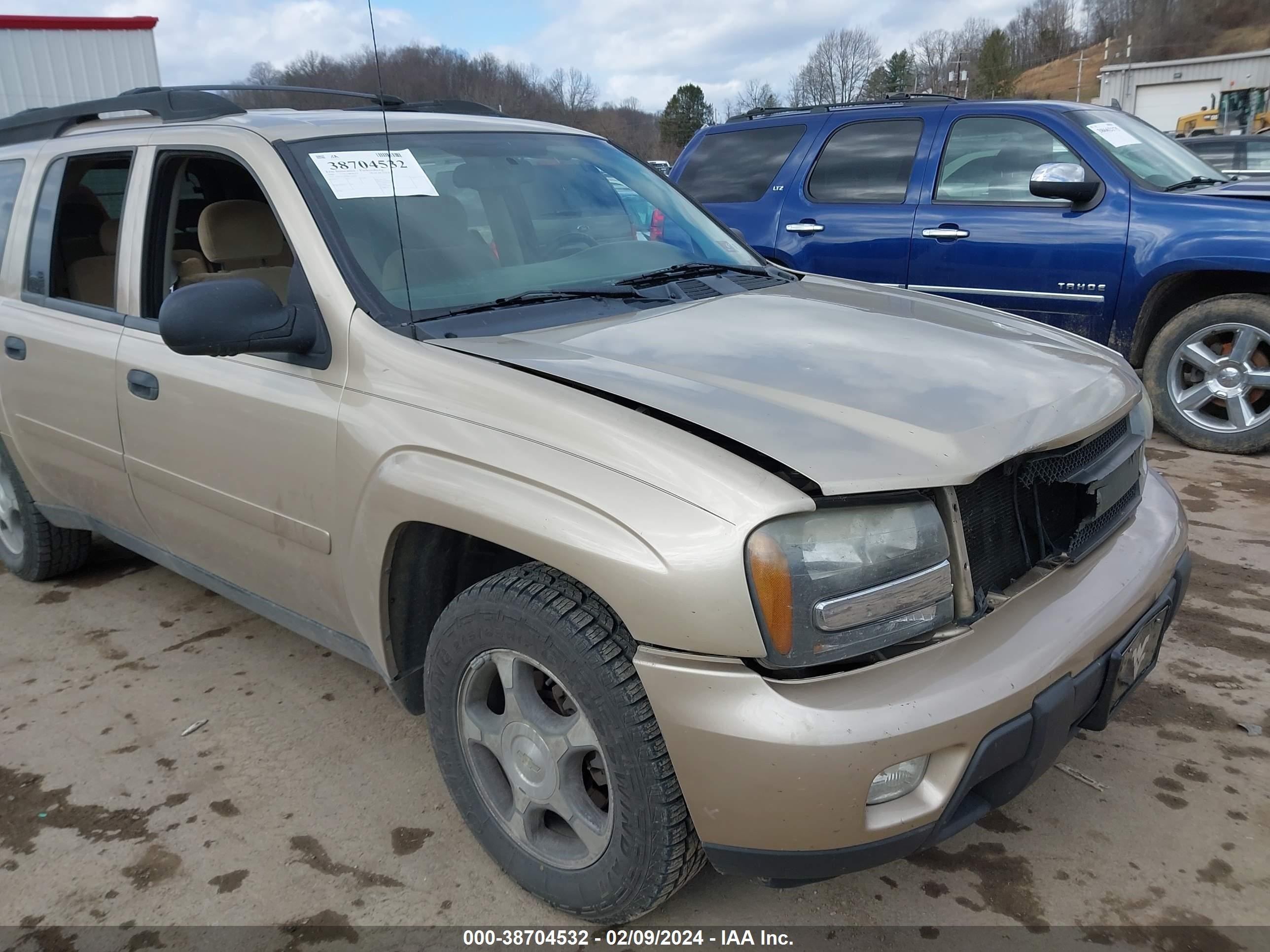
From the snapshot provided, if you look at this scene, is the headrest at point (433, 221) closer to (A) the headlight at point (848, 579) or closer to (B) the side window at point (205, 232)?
(B) the side window at point (205, 232)

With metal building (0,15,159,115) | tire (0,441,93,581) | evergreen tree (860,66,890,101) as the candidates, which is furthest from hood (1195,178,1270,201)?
evergreen tree (860,66,890,101)

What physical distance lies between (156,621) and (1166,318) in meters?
5.22

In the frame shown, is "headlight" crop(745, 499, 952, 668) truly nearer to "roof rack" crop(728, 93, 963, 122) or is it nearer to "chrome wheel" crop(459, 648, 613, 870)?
"chrome wheel" crop(459, 648, 613, 870)

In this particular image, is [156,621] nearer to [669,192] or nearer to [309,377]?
[309,377]

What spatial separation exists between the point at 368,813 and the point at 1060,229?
15.1ft

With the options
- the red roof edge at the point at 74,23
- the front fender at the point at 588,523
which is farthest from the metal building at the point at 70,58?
the front fender at the point at 588,523

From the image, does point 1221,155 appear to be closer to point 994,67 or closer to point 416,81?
point 416,81

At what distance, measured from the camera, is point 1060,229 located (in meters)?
5.22

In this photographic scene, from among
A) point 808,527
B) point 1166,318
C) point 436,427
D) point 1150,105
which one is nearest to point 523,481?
point 436,427

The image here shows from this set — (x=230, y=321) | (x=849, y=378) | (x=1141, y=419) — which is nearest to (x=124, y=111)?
(x=230, y=321)

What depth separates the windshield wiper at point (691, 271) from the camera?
276 cm

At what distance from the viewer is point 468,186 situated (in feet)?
8.92

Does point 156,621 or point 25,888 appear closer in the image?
point 25,888

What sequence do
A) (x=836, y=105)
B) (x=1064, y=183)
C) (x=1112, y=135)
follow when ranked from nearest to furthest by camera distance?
(x=1064, y=183) < (x=1112, y=135) < (x=836, y=105)
